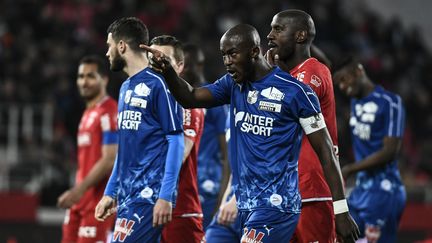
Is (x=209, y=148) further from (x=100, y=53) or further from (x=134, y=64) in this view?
(x=100, y=53)

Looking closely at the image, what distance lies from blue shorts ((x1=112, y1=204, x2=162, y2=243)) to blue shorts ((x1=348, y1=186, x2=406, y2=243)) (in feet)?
11.5

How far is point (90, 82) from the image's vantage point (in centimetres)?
877

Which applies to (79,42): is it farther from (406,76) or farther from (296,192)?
(296,192)

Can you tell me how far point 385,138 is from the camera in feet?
28.5

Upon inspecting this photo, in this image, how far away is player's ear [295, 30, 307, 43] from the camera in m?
6.28

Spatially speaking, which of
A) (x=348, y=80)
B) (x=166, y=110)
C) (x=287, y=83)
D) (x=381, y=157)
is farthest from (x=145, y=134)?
(x=348, y=80)

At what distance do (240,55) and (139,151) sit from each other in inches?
44.6

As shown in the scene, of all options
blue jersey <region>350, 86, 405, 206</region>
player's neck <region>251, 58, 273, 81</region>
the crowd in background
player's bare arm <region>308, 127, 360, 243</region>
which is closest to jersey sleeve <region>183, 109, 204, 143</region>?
player's neck <region>251, 58, 273, 81</region>

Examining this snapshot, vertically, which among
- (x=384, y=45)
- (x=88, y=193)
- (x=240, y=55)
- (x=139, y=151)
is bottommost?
(x=88, y=193)

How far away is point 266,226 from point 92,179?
9.79ft

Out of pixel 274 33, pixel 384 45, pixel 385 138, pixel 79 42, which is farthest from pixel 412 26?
pixel 274 33

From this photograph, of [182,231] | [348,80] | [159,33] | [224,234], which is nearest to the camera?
[182,231]

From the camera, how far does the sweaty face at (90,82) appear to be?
8750 millimetres

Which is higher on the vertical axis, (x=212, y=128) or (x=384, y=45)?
(x=384, y=45)
